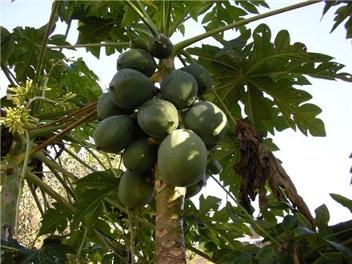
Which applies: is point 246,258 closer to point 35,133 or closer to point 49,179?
point 35,133

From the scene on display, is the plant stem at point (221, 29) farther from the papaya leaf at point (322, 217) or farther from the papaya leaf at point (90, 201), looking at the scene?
the papaya leaf at point (322, 217)

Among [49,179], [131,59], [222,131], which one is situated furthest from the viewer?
[49,179]

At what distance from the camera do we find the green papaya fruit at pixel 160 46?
193 centimetres

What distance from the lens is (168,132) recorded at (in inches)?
66.7

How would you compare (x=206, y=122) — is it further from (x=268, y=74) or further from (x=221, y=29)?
(x=268, y=74)

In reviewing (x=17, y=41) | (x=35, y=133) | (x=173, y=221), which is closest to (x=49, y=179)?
(x=17, y=41)

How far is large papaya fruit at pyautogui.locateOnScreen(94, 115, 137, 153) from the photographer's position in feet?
5.77

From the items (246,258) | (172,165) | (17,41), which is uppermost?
(17,41)

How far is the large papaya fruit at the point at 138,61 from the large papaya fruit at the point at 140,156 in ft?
0.99

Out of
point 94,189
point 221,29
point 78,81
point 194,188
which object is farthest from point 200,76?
point 78,81

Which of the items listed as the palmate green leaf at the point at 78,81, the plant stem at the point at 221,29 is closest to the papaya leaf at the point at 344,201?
the plant stem at the point at 221,29

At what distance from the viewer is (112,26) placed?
9.29ft

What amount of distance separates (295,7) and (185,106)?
0.72 meters

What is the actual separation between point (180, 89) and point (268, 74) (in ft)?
2.67
